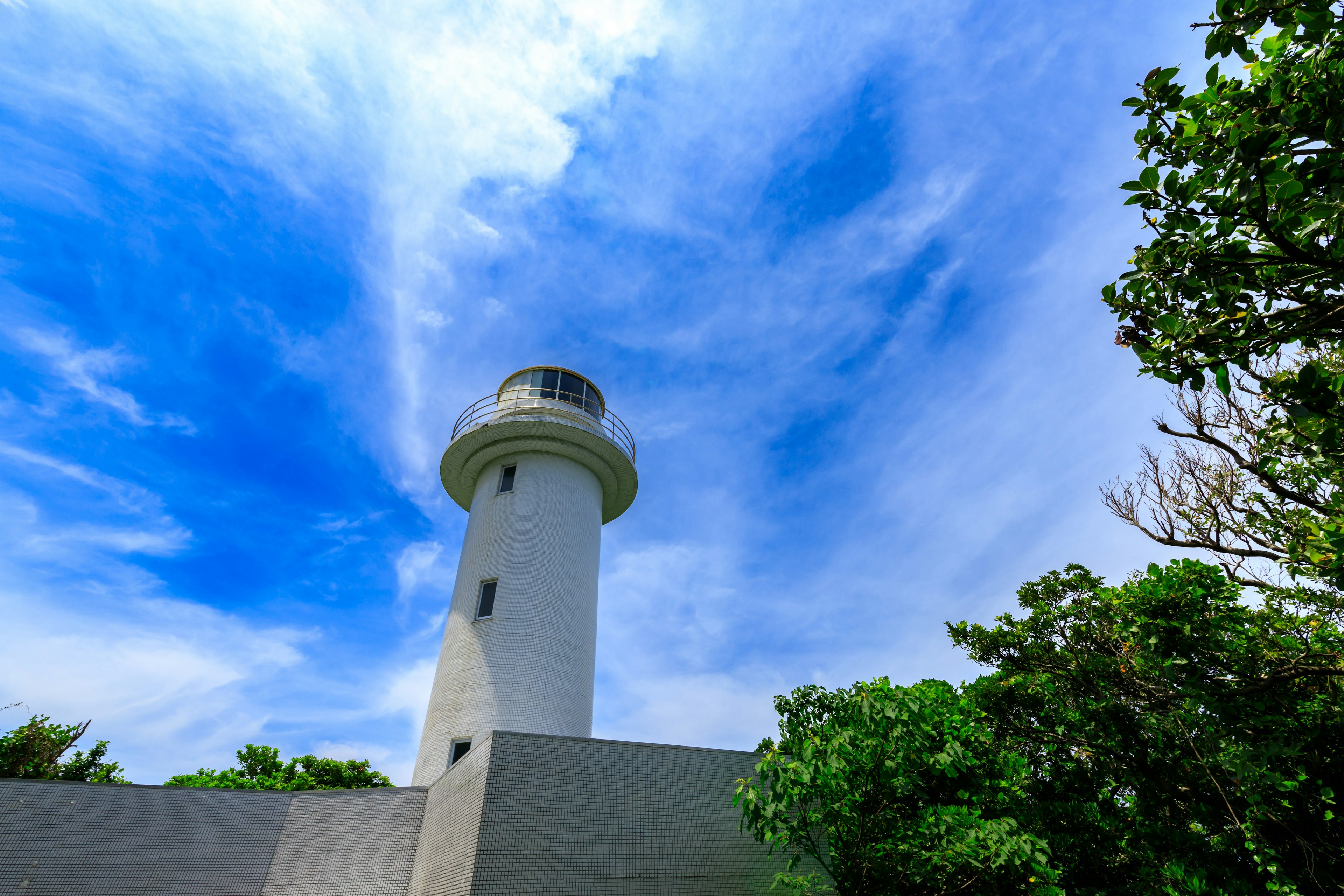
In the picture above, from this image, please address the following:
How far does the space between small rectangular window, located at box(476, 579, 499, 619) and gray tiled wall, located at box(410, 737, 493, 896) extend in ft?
11.4

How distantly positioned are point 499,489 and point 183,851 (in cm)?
780

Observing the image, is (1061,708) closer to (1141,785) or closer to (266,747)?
(1141,785)

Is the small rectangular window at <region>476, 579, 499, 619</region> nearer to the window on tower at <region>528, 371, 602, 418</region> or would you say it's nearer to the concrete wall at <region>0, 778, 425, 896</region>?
the concrete wall at <region>0, 778, 425, 896</region>

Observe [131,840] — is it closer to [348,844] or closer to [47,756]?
[348,844]

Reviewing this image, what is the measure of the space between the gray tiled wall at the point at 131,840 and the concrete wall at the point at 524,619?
2809 mm

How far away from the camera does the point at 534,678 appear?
1160 cm

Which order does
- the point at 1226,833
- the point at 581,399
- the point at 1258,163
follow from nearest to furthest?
1. the point at 1258,163
2. the point at 1226,833
3. the point at 581,399

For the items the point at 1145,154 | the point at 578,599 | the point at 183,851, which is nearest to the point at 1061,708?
the point at 1145,154

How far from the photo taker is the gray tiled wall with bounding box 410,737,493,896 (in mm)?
7074

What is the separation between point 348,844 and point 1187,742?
11296mm

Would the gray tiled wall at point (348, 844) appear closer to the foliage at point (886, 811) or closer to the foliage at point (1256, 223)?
the foliage at point (886, 811)

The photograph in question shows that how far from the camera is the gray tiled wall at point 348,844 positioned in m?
8.84

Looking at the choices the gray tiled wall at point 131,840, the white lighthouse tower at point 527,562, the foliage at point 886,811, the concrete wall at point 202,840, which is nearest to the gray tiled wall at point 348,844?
the concrete wall at point 202,840

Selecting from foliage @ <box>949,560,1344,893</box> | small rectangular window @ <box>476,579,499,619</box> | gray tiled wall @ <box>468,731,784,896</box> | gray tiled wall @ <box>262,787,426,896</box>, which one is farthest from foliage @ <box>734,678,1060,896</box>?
small rectangular window @ <box>476,579,499,619</box>
